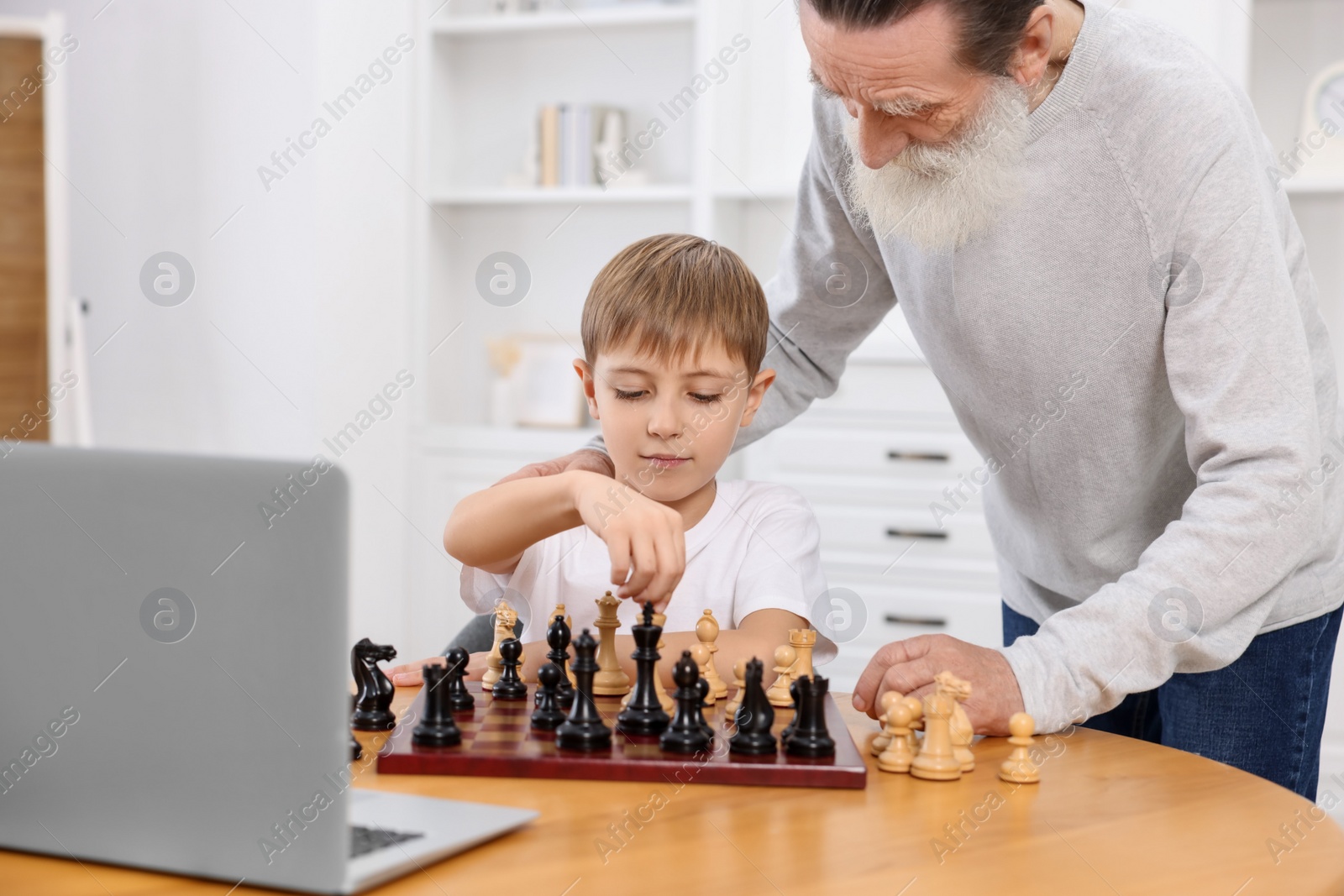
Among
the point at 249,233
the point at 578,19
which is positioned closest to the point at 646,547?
the point at 578,19

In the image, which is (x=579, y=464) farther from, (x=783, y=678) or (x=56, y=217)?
(x=56, y=217)

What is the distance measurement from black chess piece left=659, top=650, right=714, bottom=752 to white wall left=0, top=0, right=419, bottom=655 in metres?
3.14

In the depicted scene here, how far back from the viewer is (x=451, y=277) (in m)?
4.39

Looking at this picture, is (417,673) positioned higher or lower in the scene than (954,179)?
lower

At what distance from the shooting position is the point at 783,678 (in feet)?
4.09

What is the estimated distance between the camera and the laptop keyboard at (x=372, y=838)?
75 centimetres

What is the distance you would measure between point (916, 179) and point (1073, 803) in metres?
0.75

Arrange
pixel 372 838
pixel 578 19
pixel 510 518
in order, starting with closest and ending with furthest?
pixel 372 838 → pixel 510 518 → pixel 578 19

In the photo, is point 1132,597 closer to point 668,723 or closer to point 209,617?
point 668,723

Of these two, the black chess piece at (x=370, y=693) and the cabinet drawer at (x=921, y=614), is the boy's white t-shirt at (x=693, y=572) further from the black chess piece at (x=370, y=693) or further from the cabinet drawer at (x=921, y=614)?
the cabinet drawer at (x=921, y=614)

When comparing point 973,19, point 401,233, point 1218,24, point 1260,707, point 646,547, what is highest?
point 1218,24

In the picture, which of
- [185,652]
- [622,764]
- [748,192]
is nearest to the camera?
[185,652]

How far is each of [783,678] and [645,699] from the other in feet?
0.77

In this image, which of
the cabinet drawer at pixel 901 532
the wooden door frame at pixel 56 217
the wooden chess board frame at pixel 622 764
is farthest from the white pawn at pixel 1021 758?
the wooden door frame at pixel 56 217
